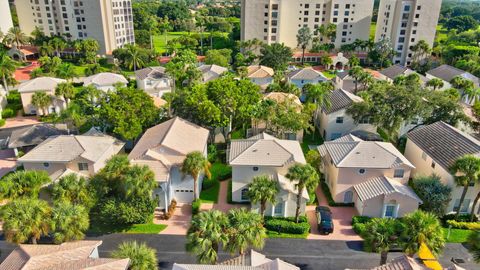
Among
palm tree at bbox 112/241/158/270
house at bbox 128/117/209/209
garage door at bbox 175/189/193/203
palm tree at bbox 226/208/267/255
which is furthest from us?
garage door at bbox 175/189/193/203

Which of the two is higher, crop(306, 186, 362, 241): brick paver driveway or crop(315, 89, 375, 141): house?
crop(315, 89, 375, 141): house

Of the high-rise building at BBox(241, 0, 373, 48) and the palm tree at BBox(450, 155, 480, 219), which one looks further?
the high-rise building at BBox(241, 0, 373, 48)

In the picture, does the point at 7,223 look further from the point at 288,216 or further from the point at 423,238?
the point at 423,238

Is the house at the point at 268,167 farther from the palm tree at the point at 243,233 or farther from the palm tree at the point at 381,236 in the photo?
the palm tree at the point at 381,236

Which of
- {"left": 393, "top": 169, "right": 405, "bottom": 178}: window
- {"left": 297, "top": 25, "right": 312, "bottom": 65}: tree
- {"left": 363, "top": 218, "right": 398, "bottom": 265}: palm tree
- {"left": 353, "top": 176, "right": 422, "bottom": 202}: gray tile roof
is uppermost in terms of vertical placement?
{"left": 297, "top": 25, "right": 312, "bottom": 65}: tree

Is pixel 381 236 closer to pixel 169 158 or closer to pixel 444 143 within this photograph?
pixel 444 143

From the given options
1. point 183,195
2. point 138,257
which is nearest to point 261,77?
point 183,195

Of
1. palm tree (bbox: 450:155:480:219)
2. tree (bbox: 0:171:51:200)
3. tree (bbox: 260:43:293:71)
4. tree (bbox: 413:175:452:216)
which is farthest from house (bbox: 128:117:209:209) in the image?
tree (bbox: 260:43:293:71)

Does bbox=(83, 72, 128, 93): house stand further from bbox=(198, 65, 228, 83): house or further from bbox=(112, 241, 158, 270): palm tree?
bbox=(112, 241, 158, 270): palm tree
